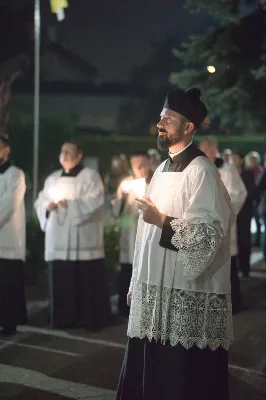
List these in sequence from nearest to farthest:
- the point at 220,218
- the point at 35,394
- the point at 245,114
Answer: the point at 220,218, the point at 35,394, the point at 245,114

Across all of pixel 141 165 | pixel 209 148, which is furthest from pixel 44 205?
pixel 209 148

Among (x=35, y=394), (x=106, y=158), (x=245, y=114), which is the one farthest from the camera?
(x=106, y=158)

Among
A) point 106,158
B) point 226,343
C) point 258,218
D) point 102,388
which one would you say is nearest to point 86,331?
point 102,388

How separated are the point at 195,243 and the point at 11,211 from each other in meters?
4.17

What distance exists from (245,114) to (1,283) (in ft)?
35.8

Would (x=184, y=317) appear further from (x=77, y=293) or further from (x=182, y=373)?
(x=77, y=293)

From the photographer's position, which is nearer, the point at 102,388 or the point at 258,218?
the point at 102,388

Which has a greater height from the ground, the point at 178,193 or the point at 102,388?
the point at 178,193

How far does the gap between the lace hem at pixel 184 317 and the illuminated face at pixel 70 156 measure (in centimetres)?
425

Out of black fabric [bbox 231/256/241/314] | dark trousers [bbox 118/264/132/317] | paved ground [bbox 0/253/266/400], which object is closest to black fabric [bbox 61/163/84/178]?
dark trousers [bbox 118/264/132/317]

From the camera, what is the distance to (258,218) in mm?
17984

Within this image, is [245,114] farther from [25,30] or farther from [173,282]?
[173,282]

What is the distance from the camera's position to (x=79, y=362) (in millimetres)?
7352

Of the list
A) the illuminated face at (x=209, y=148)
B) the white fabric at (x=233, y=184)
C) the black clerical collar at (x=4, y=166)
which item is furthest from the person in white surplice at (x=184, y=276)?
the white fabric at (x=233, y=184)
